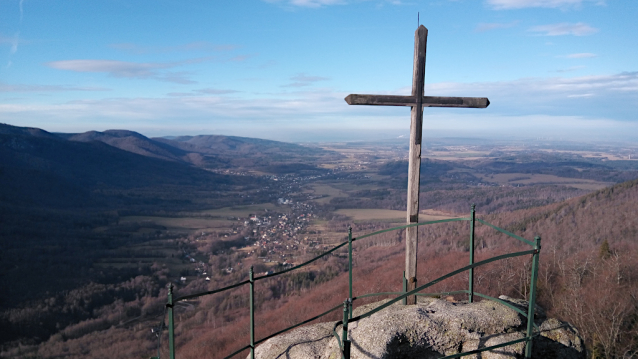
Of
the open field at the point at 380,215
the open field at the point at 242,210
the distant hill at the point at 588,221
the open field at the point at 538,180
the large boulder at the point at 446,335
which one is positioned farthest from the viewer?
the open field at the point at 538,180

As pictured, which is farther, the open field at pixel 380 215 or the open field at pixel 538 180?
the open field at pixel 538 180

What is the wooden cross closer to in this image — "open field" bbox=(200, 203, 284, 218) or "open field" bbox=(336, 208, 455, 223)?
"open field" bbox=(336, 208, 455, 223)

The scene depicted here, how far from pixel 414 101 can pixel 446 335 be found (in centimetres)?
377

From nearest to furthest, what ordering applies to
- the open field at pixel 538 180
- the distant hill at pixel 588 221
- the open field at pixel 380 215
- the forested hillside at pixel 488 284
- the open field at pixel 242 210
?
the forested hillside at pixel 488 284, the distant hill at pixel 588 221, the open field at pixel 380 215, the open field at pixel 242 210, the open field at pixel 538 180

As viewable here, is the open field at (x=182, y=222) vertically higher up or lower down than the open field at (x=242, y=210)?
lower down

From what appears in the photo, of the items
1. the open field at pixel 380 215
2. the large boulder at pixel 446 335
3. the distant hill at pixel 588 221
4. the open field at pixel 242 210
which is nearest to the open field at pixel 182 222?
the open field at pixel 242 210

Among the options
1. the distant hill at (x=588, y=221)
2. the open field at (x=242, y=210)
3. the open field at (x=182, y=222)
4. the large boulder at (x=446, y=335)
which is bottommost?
the open field at (x=182, y=222)

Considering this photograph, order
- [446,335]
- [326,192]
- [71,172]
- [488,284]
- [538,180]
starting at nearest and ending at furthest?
[446,335] < [488,284] < [538,180] < [326,192] < [71,172]

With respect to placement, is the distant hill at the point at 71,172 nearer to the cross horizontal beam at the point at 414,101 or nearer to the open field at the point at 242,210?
the open field at the point at 242,210

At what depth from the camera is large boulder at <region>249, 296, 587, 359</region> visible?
4.69m

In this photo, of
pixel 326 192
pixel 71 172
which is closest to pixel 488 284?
pixel 326 192

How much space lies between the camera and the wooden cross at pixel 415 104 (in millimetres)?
6645

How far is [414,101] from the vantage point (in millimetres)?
6773

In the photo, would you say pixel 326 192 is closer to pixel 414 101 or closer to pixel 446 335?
pixel 414 101
